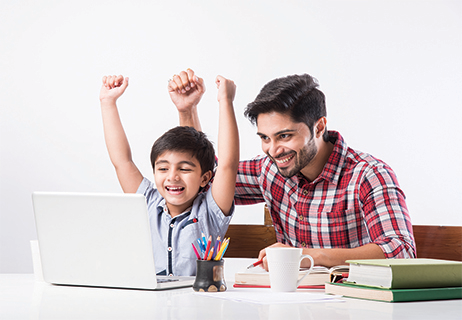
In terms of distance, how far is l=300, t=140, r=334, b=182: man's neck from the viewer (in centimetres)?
158

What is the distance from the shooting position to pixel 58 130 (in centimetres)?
338

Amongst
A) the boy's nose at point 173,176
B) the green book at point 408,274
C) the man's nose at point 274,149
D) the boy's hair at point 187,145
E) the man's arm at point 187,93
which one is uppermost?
the man's arm at point 187,93

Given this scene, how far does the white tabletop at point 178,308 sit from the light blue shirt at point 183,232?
443 mm

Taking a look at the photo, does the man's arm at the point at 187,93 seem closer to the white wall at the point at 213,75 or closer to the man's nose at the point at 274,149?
the man's nose at the point at 274,149

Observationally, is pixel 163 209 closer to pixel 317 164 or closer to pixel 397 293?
pixel 317 164

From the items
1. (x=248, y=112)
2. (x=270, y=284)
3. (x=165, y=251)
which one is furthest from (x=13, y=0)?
(x=270, y=284)

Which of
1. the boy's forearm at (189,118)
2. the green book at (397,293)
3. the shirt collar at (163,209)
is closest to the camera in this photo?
the green book at (397,293)

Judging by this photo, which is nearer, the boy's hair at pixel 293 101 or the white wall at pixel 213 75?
the boy's hair at pixel 293 101

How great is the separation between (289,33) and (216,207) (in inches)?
80.7

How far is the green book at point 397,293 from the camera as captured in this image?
763 millimetres

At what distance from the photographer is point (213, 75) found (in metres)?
3.20

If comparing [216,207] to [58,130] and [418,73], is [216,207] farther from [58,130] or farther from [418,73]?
[58,130]

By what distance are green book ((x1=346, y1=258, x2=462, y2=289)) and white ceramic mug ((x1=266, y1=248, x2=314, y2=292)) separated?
10 centimetres

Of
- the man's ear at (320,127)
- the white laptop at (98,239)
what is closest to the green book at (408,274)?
the white laptop at (98,239)
